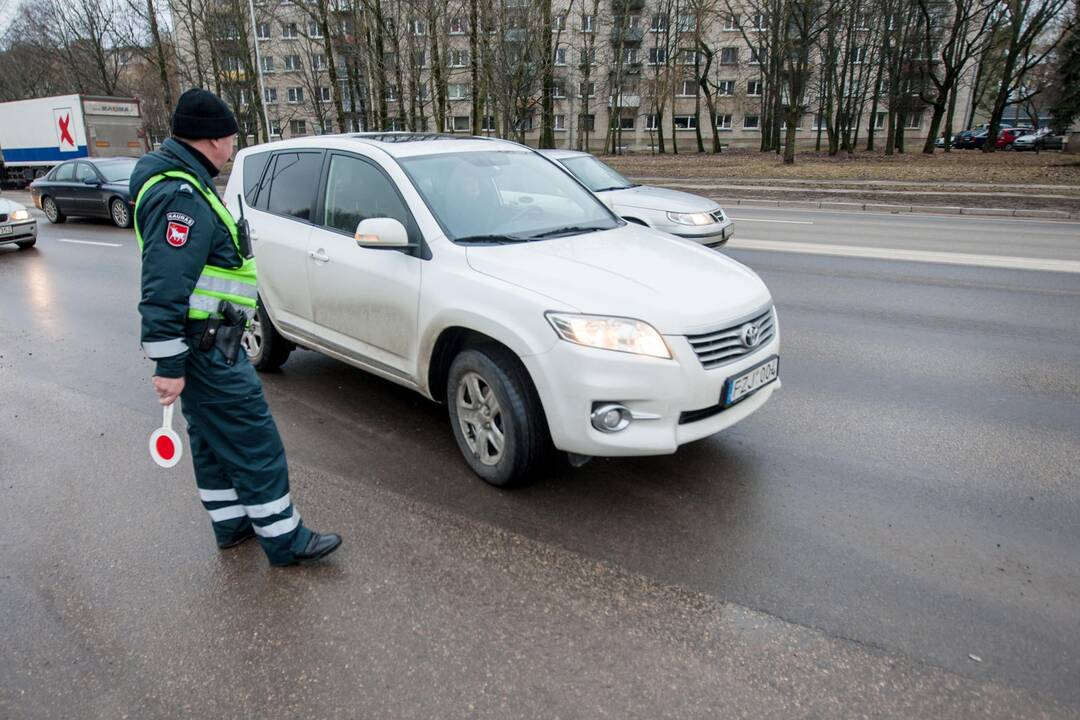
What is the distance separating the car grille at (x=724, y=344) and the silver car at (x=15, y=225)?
14.2 metres

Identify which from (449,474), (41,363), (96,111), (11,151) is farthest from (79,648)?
(11,151)

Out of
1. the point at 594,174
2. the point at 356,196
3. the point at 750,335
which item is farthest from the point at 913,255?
the point at 356,196

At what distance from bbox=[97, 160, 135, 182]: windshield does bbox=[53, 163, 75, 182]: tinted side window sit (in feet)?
2.95

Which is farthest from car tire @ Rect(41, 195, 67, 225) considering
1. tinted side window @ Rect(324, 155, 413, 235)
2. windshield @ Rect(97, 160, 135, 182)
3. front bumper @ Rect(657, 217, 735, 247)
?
tinted side window @ Rect(324, 155, 413, 235)

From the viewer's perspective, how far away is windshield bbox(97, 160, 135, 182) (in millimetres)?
16764

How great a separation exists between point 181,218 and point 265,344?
3.09m

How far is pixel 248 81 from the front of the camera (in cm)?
4422

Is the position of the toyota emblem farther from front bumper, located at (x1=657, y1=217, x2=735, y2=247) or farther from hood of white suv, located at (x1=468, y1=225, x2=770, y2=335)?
front bumper, located at (x1=657, y1=217, x2=735, y2=247)

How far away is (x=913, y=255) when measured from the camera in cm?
1102

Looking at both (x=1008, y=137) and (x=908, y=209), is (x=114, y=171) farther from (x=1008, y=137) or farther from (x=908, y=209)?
(x=1008, y=137)

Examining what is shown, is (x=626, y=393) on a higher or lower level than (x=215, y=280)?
lower

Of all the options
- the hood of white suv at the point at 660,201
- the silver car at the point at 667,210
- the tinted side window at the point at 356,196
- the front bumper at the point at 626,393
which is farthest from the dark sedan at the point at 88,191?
the front bumper at the point at 626,393

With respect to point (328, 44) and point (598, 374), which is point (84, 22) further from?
point (598, 374)

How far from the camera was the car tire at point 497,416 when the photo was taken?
3.66 m
